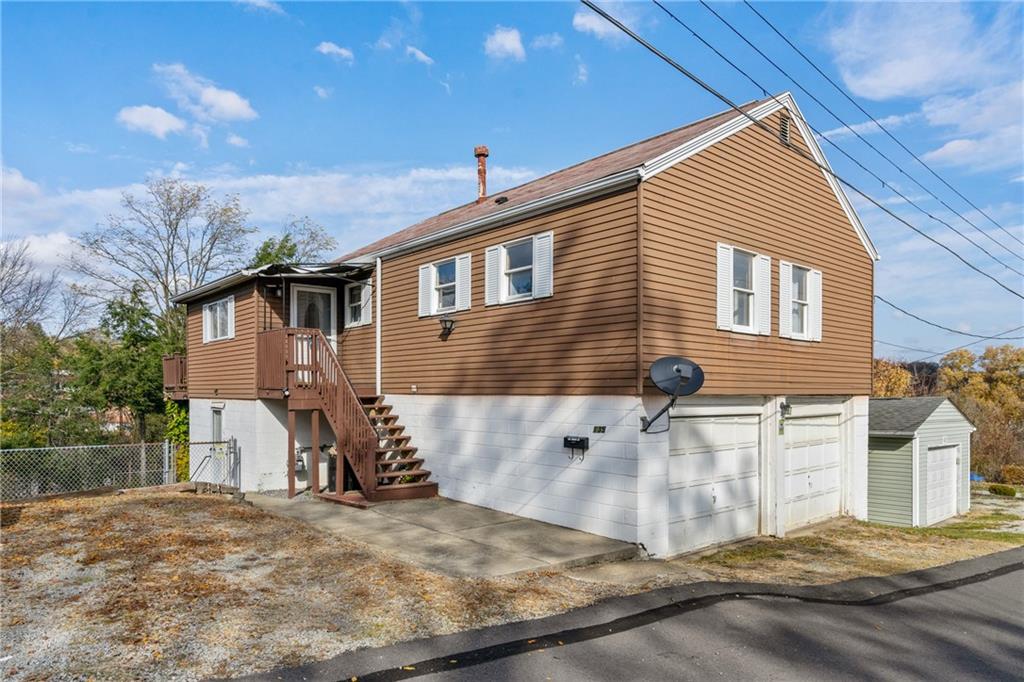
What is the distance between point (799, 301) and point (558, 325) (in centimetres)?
517

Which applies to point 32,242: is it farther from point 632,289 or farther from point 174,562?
point 632,289

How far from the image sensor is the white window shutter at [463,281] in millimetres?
11826

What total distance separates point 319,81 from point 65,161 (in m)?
8.44

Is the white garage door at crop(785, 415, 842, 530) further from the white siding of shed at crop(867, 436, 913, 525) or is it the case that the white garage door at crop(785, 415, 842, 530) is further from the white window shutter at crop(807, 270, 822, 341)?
the white siding of shed at crop(867, 436, 913, 525)

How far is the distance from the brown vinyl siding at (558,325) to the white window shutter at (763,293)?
10.6 ft

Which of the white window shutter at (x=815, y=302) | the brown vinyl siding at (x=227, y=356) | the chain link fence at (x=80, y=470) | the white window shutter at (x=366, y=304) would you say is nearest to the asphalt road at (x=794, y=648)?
the white window shutter at (x=815, y=302)

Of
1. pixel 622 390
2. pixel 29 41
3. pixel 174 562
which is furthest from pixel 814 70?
pixel 29 41

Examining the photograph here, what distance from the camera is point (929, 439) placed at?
53.7 feet

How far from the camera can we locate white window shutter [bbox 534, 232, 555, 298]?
33.4 ft

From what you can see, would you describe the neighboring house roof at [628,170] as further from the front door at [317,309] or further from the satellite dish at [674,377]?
the satellite dish at [674,377]

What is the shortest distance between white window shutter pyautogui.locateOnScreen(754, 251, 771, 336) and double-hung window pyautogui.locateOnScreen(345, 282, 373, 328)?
806cm

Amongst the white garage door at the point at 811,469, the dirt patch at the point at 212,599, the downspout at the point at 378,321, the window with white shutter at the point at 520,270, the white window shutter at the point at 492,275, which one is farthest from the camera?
the downspout at the point at 378,321

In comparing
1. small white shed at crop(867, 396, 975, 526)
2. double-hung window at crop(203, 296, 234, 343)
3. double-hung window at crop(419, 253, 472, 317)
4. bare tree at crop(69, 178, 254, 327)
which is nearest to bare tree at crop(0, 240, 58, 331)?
bare tree at crop(69, 178, 254, 327)

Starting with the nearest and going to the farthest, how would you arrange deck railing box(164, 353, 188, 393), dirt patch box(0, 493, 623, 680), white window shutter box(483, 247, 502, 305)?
dirt patch box(0, 493, 623, 680), white window shutter box(483, 247, 502, 305), deck railing box(164, 353, 188, 393)
